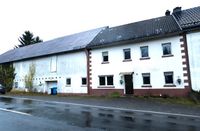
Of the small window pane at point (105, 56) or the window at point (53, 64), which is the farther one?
the window at point (53, 64)

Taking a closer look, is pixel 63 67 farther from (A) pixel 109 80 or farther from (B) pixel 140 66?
(B) pixel 140 66

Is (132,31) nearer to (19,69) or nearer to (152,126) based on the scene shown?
(152,126)

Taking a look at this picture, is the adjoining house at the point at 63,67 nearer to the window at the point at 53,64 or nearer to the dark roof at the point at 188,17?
the window at the point at 53,64

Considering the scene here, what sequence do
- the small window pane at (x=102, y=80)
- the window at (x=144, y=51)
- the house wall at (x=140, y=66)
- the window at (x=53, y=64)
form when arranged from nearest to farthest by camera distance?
the house wall at (x=140, y=66)
the window at (x=144, y=51)
the small window pane at (x=102, y=80)
the window at (x=53, y=64)

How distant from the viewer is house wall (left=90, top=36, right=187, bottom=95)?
21656 millimetres

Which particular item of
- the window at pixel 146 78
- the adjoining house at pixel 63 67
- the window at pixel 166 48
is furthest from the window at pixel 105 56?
the window at pixel 166 48

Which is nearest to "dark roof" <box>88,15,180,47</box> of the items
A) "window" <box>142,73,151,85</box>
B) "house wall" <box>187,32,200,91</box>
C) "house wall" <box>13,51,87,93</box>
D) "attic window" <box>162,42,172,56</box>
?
"attic window" <box>162,42,172,56</box>

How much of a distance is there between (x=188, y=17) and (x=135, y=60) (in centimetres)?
651

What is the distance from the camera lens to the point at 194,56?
20.8 meters

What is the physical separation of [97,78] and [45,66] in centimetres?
1008

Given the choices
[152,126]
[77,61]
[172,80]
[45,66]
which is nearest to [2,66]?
[45,66]

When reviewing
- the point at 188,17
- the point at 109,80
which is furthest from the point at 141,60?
the point at 188,17

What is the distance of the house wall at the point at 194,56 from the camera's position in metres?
20.4

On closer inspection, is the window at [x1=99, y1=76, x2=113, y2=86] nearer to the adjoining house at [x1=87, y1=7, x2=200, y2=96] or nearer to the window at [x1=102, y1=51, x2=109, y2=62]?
the adjoining house at [x1=87, y1=7, x2=200, y2=96]
